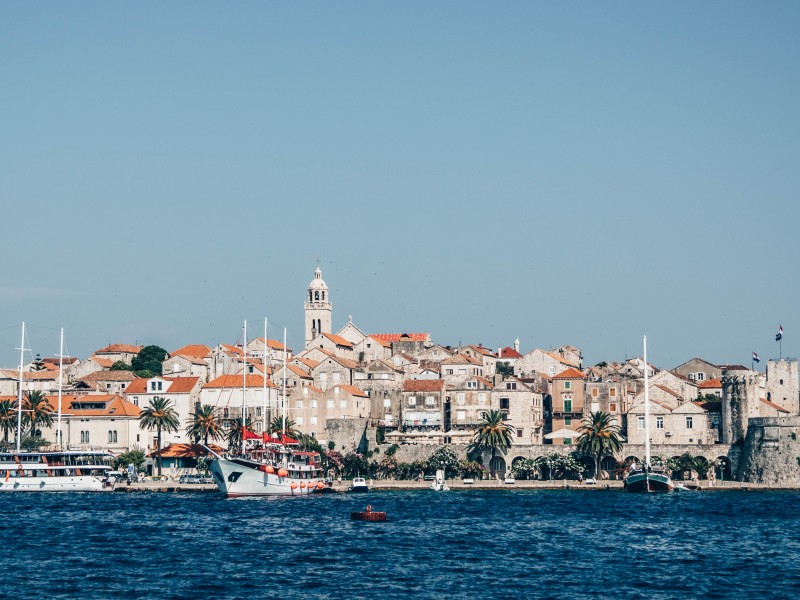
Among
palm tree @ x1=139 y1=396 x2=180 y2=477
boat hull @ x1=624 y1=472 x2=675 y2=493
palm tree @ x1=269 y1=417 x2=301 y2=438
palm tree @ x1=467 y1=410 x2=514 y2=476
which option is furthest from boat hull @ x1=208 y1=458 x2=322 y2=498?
boat hull @ x1=624 y1=472 x2=675 y2=493

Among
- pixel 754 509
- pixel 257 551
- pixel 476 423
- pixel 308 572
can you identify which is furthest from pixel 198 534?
pixel 476 423

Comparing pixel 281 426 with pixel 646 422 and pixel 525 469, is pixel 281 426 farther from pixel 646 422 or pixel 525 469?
pixel 646 422

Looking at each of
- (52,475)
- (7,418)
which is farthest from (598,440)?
(7,418)

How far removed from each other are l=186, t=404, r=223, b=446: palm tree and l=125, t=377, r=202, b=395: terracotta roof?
897 cm

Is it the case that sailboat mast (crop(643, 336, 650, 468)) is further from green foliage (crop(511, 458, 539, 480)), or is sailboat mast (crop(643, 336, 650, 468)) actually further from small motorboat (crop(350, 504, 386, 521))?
small motorboat (crop(350, 504, 386, 521))

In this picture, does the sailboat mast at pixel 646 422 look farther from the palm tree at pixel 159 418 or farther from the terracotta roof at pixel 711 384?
the palm tree at pixel 159 418

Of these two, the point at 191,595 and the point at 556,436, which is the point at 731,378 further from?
the point at 191,595

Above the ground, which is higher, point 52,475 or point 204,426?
point 204,426

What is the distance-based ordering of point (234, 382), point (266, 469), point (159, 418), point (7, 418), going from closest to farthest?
point (266, 469) → point (159, 418) → point (7, 418) → point (234, 382)

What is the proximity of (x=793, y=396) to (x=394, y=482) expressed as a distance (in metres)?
46.7

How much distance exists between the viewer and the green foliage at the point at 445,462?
429 feet

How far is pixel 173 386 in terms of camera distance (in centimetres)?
14788

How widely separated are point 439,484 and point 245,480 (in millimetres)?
18442

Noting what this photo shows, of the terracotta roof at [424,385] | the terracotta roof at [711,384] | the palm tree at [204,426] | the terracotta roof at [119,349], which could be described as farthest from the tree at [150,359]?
the terracotta roof at [711,384]
